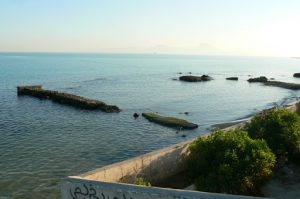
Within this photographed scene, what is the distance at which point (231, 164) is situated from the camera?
18.4m

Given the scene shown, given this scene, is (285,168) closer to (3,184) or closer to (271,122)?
(271,122)

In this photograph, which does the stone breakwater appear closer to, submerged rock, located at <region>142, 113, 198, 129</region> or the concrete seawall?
submerged rock, located at <region>142, 113, 198, 129</region>

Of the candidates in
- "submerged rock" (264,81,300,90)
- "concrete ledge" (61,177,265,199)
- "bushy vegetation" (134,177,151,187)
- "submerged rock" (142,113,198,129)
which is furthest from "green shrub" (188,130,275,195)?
"submerged rock" (264,81,300,90)

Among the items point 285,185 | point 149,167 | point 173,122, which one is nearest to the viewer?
point 149,167

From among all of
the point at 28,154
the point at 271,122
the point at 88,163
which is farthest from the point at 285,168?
the point at 28,154

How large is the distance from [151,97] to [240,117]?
24.0 meters

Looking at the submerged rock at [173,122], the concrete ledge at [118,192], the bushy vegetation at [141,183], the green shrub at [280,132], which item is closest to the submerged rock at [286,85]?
the submerged rock at [173,122]

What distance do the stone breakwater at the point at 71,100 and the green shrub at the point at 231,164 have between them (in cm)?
3825

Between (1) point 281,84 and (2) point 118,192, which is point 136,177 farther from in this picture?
(1) point 281,84

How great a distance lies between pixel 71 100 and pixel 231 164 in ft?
158

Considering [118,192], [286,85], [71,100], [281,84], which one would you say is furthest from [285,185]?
[281,84]

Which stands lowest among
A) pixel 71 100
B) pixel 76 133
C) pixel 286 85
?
pixel 76 133

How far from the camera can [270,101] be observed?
76875 millimetres

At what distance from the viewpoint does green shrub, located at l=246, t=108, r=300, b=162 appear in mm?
23719
